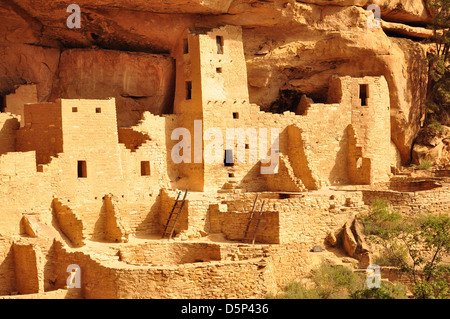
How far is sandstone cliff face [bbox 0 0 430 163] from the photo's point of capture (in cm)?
3103

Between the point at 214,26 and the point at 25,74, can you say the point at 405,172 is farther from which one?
the point at 25,74

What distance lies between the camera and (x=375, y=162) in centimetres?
3469

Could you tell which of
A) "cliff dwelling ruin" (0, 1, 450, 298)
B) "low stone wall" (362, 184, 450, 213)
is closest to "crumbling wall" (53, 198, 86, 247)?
"cliff dwelling ruin" (0, 1, 450, 298)

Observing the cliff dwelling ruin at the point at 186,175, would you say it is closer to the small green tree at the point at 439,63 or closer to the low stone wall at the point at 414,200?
the low stone wall at the point at 414,200

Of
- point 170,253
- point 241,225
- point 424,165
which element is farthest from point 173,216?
point 424,165

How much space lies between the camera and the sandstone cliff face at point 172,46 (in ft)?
102

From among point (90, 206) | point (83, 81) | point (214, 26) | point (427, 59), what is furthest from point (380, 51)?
point (90, 206)

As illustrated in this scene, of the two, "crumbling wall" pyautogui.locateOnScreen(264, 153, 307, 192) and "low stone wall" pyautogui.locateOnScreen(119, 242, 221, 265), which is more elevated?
"crumbling wall" pyautogui.locateOnScreen(264, 153, 307, 192)

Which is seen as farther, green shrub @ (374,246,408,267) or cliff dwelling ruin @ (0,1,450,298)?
green shrub @ (374,246,408,267)

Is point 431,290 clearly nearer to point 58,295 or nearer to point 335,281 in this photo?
point 335,281

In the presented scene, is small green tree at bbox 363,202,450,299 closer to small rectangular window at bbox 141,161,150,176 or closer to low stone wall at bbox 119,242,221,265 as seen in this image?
low stone wall at bbox 119,242,221,265

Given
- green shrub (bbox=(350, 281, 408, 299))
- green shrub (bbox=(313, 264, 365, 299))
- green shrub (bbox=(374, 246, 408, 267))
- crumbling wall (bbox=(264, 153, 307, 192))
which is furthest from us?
A: crumbling wall (bbox=(264, 153, 307, 192))

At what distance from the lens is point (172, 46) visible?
33.1m
